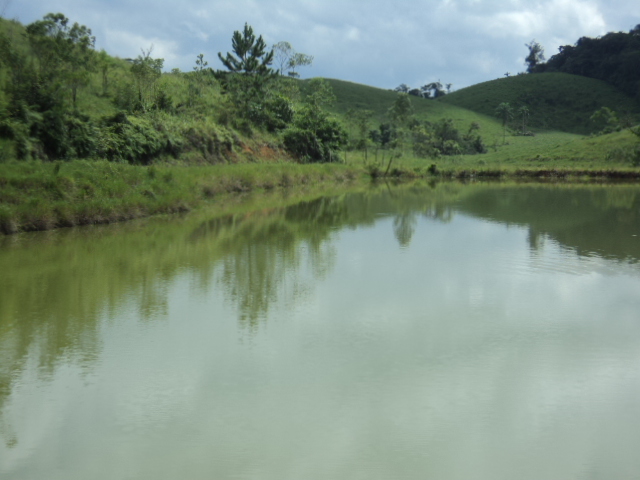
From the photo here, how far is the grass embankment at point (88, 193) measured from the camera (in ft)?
51.1

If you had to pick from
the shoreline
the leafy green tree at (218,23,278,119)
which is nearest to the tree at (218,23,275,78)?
the leafy green tree at (218,23,278,119)

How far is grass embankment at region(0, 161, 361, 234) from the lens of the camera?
1556 cm

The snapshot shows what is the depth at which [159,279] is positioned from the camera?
10.5m

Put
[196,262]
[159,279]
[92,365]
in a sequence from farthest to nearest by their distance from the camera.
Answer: [196,262] < [159,279] < [92,365]

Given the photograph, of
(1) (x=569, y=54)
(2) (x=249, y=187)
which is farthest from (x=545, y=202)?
(1) (x=569, y=54)

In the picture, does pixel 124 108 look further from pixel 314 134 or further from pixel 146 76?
pixel 314 134

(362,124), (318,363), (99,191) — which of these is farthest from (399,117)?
(318,363)

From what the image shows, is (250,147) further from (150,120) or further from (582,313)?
(582,313)

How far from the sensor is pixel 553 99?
104 meters

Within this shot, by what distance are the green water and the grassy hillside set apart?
9000cm

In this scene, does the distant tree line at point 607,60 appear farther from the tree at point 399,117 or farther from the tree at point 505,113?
the tree at point 399,117

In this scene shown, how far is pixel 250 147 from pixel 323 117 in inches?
437

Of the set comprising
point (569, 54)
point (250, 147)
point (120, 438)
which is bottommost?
point (120, 438)

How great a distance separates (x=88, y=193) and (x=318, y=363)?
13.0 m
